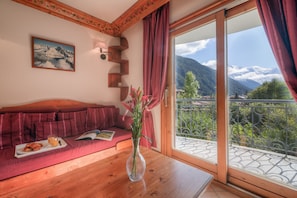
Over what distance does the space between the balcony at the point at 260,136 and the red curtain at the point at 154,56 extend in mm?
523

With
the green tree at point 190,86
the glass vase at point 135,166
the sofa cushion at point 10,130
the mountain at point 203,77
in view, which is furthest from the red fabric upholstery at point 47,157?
the mountain at point 203,77

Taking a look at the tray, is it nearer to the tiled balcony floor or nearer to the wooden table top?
the wooden table top

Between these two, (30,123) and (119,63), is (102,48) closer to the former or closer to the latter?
(119,63)

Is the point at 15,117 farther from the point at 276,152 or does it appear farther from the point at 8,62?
the point at 276,152

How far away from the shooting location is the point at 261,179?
1.41m

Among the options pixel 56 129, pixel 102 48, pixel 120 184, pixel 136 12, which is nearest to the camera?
pixel 120 184

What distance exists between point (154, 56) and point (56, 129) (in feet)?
6.10

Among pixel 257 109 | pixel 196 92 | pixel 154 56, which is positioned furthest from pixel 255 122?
pixel 154 56

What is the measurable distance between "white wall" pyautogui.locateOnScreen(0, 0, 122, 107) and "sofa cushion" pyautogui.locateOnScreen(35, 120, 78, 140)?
55cm

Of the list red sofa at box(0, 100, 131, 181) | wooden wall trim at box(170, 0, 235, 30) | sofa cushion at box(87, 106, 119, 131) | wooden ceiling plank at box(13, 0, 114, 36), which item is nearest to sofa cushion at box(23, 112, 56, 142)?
red sofa at box(0, 100, 131, 181)

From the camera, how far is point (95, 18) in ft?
8.58

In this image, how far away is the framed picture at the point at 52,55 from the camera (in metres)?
2.12

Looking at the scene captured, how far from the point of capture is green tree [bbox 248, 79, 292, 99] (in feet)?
4.62

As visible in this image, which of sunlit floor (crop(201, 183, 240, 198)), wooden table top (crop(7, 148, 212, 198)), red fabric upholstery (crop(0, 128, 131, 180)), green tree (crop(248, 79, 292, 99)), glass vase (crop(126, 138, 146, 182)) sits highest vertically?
green tree (crop(248, 79, 292, 99))
